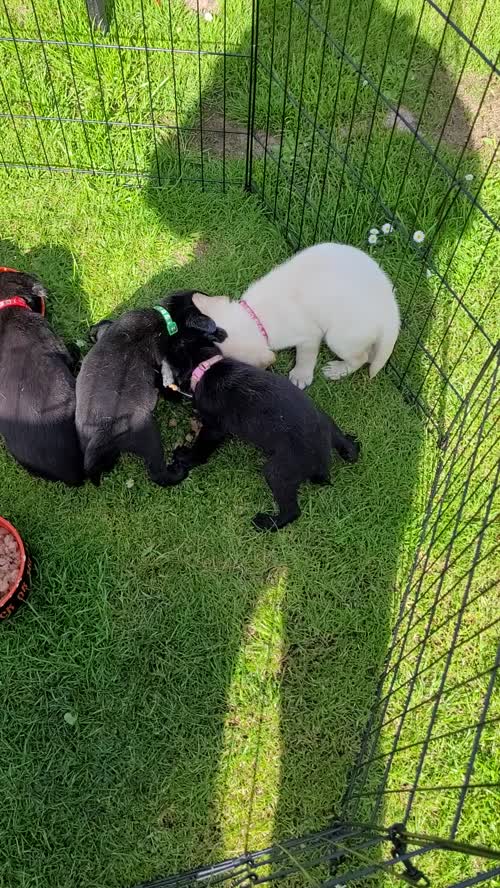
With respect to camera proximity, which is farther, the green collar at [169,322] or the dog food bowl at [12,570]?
the green collar at [169,322]

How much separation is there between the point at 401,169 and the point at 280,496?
215 cm

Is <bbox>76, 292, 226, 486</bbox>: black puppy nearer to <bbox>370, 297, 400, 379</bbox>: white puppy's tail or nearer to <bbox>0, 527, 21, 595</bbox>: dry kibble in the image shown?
<bbox>0, 527, 21, 595</bbox>: dry kibble

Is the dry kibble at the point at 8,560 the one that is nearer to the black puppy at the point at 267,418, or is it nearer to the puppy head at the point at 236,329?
the black puppy at the point at 267,418

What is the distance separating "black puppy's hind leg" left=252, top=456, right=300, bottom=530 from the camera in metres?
2.82

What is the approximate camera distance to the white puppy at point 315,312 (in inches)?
121

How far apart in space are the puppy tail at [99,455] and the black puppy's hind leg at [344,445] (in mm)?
972

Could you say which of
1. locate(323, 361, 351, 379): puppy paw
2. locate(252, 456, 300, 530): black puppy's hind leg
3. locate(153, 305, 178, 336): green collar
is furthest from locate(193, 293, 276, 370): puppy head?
locate(252, 456, 300, 530): black puppy's hind leg

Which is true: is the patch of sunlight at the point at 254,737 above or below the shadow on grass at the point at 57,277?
below

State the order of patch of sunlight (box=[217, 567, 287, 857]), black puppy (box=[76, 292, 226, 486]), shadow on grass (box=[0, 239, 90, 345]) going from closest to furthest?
patch of sunlight (box=[217, 567, 287, 857]) < black puppy (box=[76, 292, 226, 486]) < shadow on grass (box=[0, 239, 90, 345])

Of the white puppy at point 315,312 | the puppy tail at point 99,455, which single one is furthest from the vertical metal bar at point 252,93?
the puppy tail at point 99,455

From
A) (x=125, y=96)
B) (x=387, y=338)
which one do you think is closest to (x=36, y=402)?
(x=387, y=338)

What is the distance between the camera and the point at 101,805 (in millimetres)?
2516

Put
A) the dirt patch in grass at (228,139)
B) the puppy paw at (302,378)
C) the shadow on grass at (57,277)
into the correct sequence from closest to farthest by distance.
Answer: the puppy paw at (302,378), the shadow on grass at (57,277), the dirt patch in grass at (228,139)

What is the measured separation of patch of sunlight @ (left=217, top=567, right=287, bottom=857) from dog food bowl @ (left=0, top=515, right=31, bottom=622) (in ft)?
3.05
